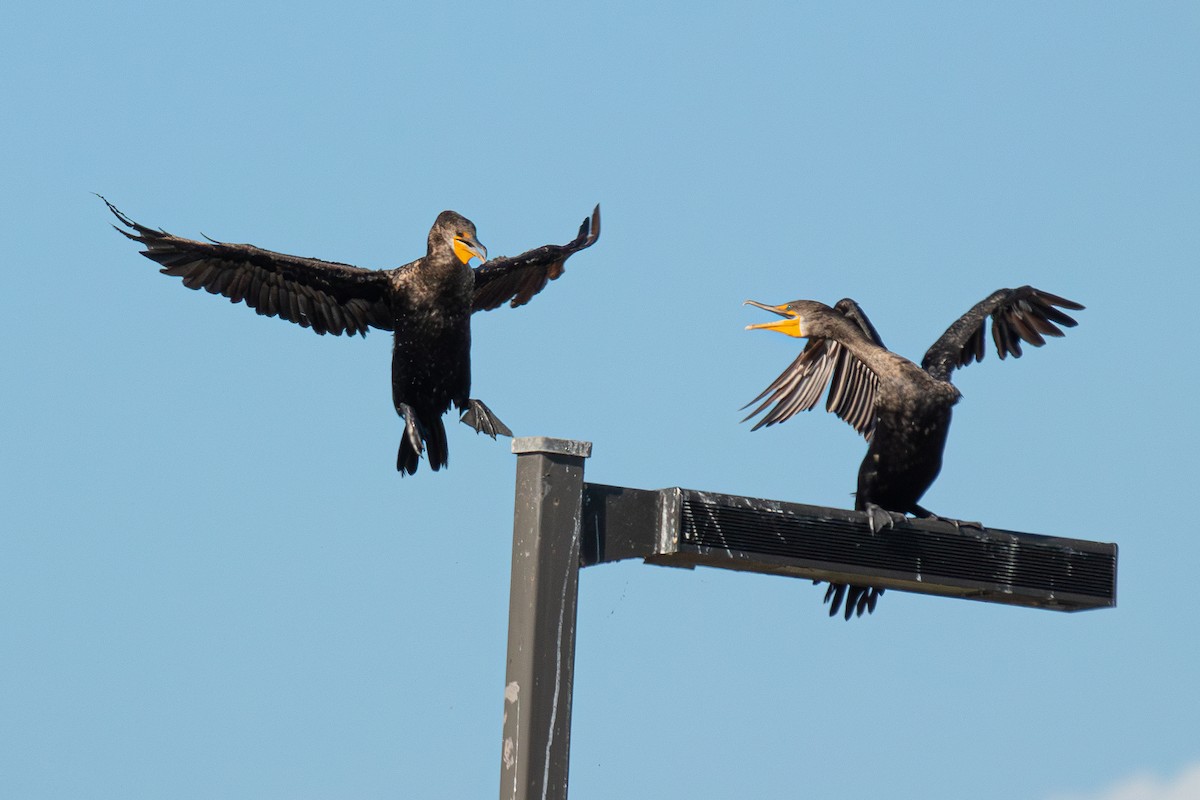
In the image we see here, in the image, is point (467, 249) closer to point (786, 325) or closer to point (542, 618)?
point (786, 325)

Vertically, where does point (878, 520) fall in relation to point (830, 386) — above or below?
below

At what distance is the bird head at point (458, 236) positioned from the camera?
7.33 metres

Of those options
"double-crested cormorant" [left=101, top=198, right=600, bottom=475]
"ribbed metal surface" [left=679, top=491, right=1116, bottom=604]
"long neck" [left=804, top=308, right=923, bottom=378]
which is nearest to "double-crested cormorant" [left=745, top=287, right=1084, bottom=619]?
"long neck" [left=804, top=308, right=923, bottom=378]

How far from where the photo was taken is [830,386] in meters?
6.78

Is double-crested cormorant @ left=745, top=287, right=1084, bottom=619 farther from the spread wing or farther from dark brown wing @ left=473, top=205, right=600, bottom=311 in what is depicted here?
dark brown wing @ left=473, top=205, right=600, bottom=311

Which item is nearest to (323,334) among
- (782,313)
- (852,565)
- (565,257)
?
(565,257)

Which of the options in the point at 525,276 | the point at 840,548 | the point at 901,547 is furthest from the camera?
the point at 525,276

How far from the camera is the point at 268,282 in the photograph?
7.71 m

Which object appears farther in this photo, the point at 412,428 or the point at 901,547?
the point at 412,428

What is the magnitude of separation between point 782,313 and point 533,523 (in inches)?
110

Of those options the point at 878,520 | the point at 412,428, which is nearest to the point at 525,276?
the point at 412,428

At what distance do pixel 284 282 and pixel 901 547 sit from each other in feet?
12.7

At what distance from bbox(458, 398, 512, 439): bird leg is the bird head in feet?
2.15

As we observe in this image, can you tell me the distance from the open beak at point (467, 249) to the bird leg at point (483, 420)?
26.1 inches
